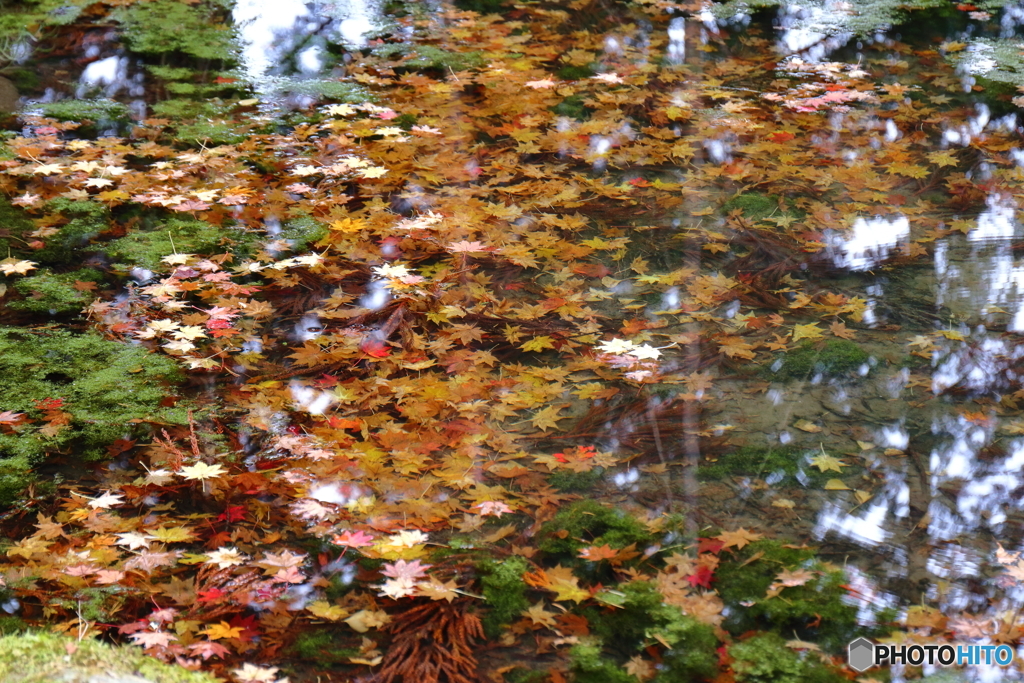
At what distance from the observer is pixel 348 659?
237 cm

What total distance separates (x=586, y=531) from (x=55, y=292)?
9.72ft

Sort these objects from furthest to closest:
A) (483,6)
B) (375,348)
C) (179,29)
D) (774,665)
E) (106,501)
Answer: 1. (483,6)
2. (179,29)
3. (375,348)
4. (106,501)
5. (774,665)

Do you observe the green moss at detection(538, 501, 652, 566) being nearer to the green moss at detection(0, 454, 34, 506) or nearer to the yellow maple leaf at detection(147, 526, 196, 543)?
the yellow maple leaf at detection(147, 526, 196, 543)

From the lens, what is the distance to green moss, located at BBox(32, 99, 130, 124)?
577 centimetres

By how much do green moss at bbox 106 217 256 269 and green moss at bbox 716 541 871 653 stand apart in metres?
3.10

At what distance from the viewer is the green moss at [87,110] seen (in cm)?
577

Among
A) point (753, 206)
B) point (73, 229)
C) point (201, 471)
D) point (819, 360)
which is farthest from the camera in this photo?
point (753, 206)

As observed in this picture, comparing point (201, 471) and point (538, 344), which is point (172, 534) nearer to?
point (201, 471)

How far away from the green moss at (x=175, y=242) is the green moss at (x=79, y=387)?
0.71 m

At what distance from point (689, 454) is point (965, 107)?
A: 4.45m

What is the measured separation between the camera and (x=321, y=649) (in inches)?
94.3

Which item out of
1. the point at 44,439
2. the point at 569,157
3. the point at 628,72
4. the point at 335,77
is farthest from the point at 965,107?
the point at 44,439

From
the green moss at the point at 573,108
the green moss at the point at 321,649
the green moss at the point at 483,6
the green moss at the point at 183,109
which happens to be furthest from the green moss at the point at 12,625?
the green moss at the point at 483,6

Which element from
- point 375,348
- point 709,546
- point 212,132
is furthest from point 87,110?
point 709,546
